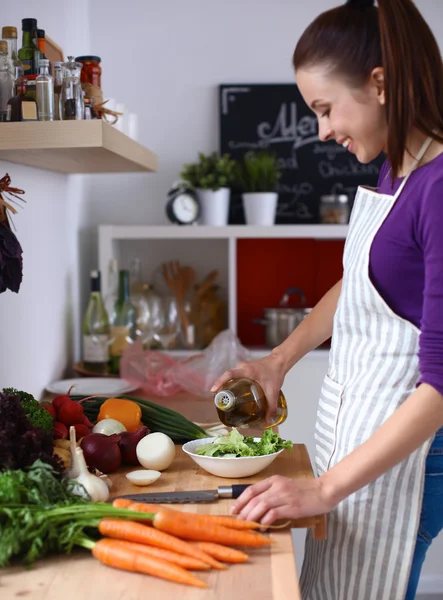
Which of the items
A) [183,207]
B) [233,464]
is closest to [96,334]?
[183,207]

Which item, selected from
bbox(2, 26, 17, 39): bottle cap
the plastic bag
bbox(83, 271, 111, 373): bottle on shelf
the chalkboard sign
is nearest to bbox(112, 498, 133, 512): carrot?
bbox(2, 26, 17, 39): bottle cap

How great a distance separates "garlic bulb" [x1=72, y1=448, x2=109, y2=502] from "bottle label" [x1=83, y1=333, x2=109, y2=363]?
149cm

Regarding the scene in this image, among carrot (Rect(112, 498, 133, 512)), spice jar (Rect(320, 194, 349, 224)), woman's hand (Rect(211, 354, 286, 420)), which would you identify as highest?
spice jar (Rect(320, 194, 349, 224))

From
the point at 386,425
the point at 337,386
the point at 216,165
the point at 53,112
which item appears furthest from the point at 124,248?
the point at 386,425

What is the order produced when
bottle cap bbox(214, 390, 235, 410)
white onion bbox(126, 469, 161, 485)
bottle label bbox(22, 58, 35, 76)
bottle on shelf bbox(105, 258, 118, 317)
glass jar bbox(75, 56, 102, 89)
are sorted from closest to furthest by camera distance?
white onion bbox(126, 469, 161, 485) < bottle cap bbox(214, 390, 235, 410) < bottle label bbox(22, 58, 35, 76) < glass jar bbox(75, 56, 102, 89) < bottle on shelf bbox(105, 258, 118, 317)

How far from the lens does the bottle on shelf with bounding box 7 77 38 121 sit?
171 centimetres

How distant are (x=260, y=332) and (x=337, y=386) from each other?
74.6 inches

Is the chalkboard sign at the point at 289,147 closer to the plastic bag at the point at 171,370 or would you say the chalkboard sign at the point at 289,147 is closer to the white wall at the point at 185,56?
the white wall at the point at 185,56

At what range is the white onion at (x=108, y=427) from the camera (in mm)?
1640

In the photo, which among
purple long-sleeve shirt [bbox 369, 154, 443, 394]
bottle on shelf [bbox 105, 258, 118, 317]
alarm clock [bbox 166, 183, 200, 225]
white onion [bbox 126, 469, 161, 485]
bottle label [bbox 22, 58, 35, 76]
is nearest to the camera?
purple long-sleeve shirt [bbox 369, 154, 443, 394]

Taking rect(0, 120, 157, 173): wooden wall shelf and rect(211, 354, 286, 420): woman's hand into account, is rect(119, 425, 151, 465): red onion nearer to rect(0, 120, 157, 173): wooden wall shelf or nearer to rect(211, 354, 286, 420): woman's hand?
rect(211, 354, 286, 420): woman's hand

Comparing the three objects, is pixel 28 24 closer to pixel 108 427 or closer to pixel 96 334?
pixel 108 427

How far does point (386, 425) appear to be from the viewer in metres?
1.17

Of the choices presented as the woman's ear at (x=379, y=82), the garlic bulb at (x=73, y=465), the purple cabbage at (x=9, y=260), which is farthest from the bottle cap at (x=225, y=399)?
the woman's ear at (x=379, y=82)
